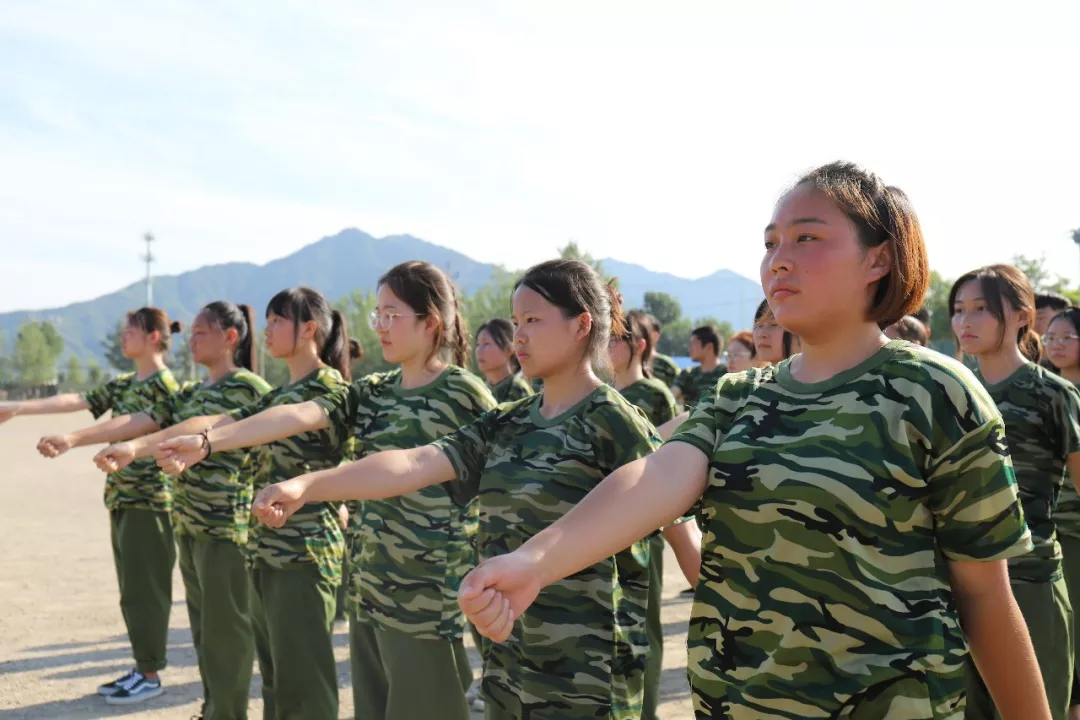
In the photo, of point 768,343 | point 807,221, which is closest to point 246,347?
point 768,343

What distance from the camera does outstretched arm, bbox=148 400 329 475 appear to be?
11.4ft

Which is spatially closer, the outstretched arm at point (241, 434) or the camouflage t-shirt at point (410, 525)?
the outstretched arm at point (241, 434)

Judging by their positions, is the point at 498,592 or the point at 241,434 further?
the point at 241,434

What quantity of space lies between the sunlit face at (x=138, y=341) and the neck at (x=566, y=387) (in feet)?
14.8

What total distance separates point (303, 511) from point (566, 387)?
1958 mm

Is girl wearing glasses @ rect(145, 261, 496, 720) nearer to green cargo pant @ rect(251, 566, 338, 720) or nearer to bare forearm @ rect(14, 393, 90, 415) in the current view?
green cargo pant @ rect(251, 566, 338, 720)

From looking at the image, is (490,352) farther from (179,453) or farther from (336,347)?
(179,453)

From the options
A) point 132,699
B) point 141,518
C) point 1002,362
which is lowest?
point 132,699

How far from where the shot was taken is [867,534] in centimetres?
177

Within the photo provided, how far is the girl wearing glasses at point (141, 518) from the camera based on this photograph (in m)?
6.46

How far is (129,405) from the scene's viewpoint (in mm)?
6660

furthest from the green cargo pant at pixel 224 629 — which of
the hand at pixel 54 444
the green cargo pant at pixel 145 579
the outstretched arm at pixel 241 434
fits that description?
the outstretched arm at pixel 241 434

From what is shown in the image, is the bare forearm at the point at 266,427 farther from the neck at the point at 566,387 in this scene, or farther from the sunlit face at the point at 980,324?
the sunlit face at the point at 980,324

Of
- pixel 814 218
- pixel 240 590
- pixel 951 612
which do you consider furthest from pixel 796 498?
pixel 240 590
